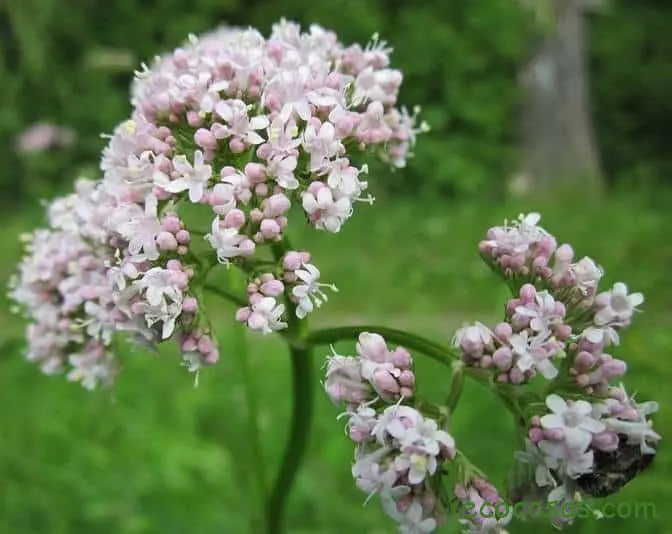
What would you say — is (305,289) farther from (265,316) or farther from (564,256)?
(564,256)

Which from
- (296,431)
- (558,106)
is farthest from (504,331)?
(558,106)

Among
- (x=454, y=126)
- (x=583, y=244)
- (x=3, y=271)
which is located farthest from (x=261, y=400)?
(x=454, y=126)

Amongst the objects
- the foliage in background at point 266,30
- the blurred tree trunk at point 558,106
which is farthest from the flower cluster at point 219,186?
the blurred tree trunk at point 558,106

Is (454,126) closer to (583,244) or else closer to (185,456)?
(583,244)

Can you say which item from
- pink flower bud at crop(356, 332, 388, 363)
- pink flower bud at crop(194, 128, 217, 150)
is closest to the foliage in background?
pink flower bud at crop(194, 128, 217, 150)

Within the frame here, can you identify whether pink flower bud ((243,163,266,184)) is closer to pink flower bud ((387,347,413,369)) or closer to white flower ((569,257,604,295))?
pink flower bud ((387,347,413,369))

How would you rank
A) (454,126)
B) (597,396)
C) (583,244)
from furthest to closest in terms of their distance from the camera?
(454,126) → (583,244) → (597,396)
